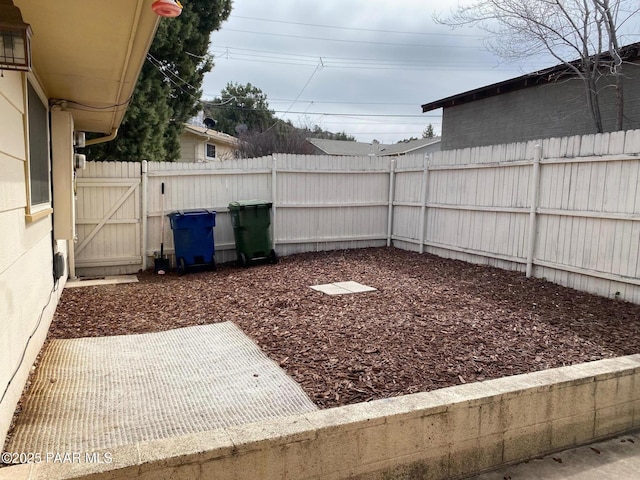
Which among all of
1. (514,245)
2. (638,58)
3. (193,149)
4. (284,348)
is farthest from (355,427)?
(193,149)

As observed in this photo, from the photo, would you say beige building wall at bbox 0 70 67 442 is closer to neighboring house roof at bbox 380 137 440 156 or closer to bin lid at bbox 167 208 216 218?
bin lid at bbox 167 208 216 218

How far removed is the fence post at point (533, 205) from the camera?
6766mm

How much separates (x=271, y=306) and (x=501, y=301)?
293 cm

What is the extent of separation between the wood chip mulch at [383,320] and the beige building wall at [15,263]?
1.02m

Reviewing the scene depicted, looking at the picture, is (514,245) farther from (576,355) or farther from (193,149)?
(193,149)

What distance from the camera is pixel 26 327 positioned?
3.45 m

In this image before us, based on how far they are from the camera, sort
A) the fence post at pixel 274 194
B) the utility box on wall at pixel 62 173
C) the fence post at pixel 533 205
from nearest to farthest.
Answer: the utility box on wall at pixel 62 173 < the fence post at pixel 533 205 < the fence post at pixel 274 194

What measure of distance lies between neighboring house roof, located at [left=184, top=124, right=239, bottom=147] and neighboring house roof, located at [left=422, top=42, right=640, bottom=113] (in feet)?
31.7

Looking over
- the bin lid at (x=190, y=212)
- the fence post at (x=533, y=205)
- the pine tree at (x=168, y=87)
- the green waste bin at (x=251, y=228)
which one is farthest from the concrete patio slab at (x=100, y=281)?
the fence post at (x=533, y=205)

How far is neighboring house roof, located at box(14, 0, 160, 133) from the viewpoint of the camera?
2854mm

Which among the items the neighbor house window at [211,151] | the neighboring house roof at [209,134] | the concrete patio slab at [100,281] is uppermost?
the neighboring house roof at [209,134]

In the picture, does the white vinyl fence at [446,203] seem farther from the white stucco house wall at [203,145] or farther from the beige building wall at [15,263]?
the white stucco house wall at [203,145]

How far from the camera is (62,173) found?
18.9 ft

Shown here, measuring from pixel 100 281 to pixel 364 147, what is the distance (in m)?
28.2
